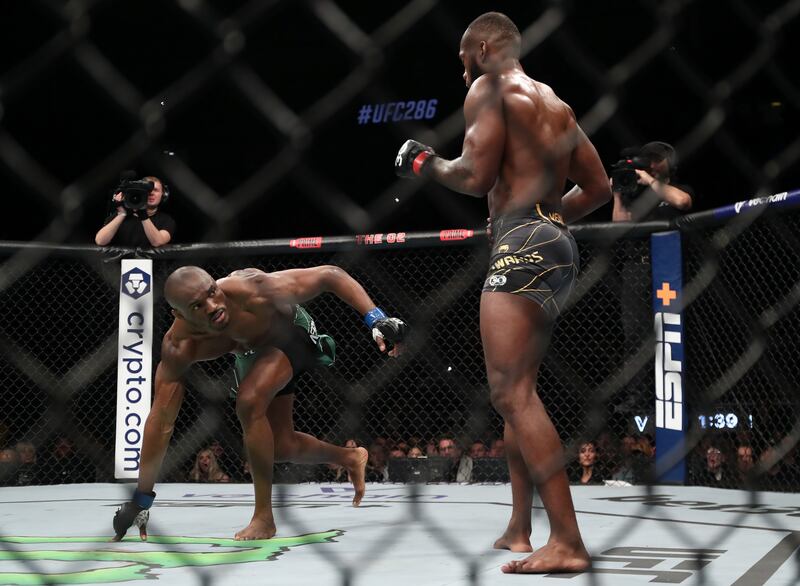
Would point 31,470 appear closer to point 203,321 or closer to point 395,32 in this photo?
point 203,321

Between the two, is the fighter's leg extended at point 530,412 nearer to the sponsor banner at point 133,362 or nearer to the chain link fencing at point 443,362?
the chain link fencing at point 443,362

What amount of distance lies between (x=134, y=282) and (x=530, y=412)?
9.47 ft

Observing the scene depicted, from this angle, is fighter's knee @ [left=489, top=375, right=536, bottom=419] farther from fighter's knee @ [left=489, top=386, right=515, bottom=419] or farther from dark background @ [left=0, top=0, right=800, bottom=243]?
dark background @ [left=0, top=0, right=800, bottom=243]

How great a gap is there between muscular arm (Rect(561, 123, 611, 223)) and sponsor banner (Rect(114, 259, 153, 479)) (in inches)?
102

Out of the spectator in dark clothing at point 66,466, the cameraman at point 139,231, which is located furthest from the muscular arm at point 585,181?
the spectator in dark clothing at point 66,466

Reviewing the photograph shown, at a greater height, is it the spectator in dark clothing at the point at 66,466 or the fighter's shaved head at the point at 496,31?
the fighter's shaved head at the point at 496,31

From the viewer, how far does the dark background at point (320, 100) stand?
3.45 feet

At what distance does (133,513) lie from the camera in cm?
255

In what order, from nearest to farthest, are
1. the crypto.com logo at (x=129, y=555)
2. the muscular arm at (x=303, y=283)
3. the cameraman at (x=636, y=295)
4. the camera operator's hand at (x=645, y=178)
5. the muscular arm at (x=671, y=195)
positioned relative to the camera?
the crypto.com logo at (x=129, y=555), the muscular arm at (x=303, y=283), the muscular arm at (x=671, y=195), the camera operator's hand at (x=645, y=178), the cameraman at (x=636, y=295)

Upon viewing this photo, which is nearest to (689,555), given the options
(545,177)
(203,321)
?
(545,177)

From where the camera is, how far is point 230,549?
2381mm

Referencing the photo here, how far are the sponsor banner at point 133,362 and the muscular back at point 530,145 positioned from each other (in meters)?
2.67

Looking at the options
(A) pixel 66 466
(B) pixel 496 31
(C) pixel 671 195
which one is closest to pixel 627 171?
(C) pixel 671 195

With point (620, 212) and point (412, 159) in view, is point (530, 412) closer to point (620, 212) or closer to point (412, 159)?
point (412, 159)
